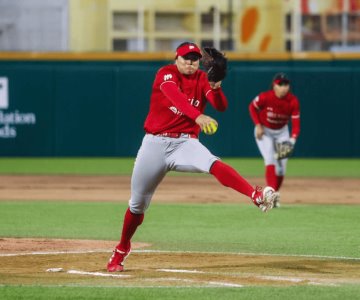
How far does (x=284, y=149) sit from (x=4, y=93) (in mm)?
10607

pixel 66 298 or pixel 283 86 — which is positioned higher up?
pixel 283 86

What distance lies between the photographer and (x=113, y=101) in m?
24.8

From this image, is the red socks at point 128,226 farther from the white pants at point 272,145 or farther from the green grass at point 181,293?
the white pants at point 272,145

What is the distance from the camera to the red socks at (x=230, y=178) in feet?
27.0

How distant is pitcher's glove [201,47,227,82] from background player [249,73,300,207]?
22.5 feet

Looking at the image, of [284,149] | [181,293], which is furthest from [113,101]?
[181,293]

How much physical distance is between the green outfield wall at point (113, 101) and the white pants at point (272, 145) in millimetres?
8694

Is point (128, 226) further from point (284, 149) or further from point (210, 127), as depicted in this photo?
point (284, 149)

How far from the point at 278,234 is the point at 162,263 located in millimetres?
2886

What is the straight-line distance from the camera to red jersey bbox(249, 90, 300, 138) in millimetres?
15695

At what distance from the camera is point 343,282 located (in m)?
7.95

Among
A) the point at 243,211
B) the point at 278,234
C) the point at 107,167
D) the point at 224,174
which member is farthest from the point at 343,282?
the point at 107,167

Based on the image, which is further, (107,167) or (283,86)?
(107,167)

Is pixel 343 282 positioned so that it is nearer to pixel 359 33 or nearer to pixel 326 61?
pixel 326 61
